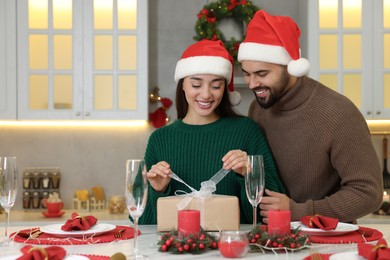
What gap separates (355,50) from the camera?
13.3ft

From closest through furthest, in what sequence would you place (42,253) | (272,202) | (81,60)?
(42,253) < (272,202) < (81,60)

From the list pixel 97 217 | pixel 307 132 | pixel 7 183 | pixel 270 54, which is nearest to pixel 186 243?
pixel 7 183

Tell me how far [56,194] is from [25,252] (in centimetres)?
273

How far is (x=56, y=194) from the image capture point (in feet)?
13.7

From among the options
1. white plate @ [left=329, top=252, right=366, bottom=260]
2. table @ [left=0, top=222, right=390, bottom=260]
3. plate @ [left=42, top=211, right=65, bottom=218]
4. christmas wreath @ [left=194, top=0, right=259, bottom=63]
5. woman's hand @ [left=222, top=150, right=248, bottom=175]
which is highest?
christmas wreath @ [left=194, top=0, right=259, bottom=63]

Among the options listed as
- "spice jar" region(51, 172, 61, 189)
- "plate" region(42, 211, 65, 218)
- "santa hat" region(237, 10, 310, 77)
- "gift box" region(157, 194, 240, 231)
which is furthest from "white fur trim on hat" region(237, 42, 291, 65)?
"spice jar" region(51, 172, 61, 189)

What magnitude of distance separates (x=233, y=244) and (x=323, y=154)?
1030 millimetres

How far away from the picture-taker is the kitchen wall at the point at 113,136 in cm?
443

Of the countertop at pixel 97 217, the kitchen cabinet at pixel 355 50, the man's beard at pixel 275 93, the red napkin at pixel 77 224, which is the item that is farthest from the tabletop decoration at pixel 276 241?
the kitchen cabinet at pixel 355 50

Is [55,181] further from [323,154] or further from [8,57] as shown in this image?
[323,154]

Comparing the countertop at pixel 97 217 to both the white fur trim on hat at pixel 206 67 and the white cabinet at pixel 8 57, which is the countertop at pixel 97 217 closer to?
the white cabinet at pixel 8 57

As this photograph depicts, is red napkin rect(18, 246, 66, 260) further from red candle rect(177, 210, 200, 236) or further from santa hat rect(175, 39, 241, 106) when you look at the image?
santa hat rect(175, 39, 241, 106)

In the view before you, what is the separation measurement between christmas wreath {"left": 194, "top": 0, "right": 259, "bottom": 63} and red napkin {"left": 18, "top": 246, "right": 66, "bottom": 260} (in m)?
2.80

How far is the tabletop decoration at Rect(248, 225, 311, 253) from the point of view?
67.9 inches
